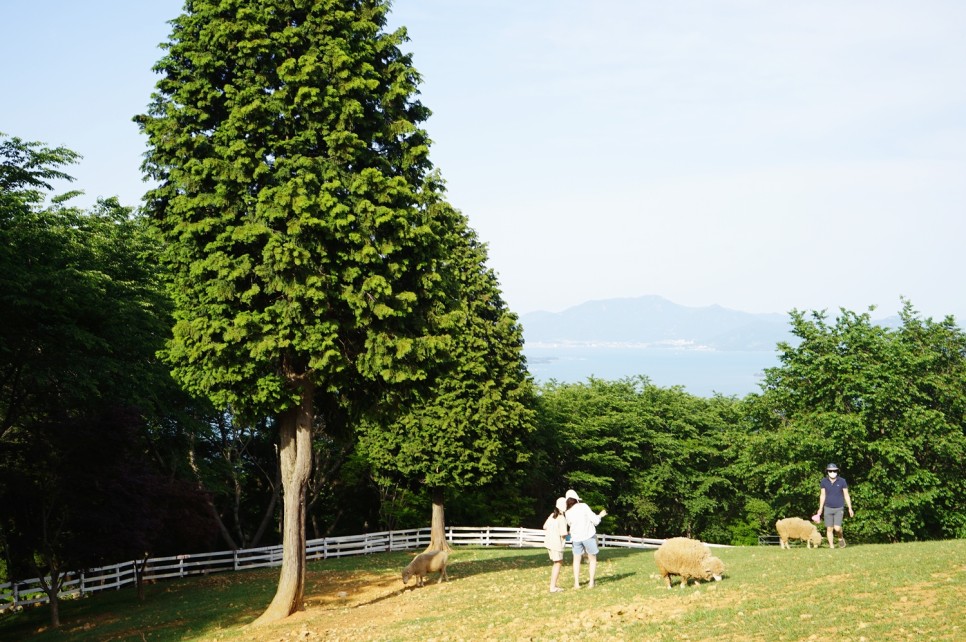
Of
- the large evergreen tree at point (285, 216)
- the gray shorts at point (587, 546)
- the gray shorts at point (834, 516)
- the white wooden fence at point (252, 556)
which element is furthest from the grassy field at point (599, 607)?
the large evergreen tree at point (285, 216)

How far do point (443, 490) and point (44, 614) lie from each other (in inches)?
632

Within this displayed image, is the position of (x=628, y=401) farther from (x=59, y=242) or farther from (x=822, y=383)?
(x=59, y=242)

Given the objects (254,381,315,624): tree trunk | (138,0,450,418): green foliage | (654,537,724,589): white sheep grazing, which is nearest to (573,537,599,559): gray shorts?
(654,537,724,589): white sheep grazing

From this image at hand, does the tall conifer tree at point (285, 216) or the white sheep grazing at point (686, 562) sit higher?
the tall conifer tree at point (285, 216)

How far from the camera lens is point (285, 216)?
1717 centimetres

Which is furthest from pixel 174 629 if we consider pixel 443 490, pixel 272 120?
pixel 443 490

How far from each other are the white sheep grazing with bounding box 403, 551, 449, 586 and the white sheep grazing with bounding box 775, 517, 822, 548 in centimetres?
1017

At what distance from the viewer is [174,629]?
18.3m

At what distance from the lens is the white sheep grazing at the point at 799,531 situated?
23.9m

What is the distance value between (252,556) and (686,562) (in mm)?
24375

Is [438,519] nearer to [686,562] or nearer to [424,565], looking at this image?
[424,565]

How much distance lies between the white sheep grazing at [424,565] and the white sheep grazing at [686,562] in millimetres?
7285

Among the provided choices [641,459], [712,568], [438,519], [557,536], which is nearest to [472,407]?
[438,519]

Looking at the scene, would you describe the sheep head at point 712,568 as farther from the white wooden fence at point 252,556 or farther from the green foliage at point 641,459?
the green foliage at point 641,459
